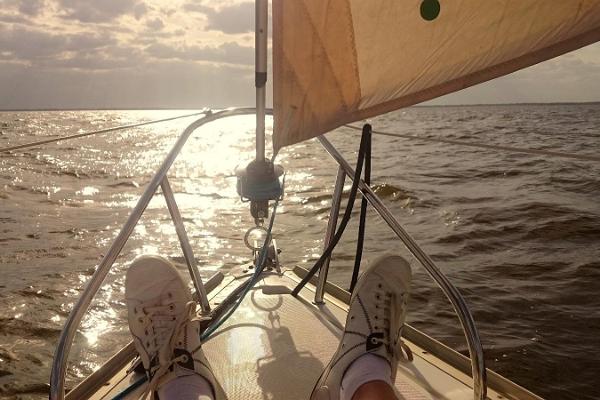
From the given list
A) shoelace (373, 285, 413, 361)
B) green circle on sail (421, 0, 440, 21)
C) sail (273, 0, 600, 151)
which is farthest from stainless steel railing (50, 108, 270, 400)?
green circle on sail (421, 0, 440, 21)

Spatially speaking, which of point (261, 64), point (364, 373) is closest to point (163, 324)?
point (364, 373)

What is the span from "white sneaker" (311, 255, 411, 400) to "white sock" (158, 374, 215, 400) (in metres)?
0.34

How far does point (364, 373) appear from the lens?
1.81 metres

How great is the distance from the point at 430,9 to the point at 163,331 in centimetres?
133

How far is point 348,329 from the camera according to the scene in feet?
6.56

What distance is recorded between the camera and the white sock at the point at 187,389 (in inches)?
68.8

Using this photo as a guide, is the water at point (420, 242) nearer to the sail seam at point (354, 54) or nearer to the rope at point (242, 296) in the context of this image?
the rope at point (242, 296)

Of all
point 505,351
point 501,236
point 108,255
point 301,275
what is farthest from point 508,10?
point 501,236

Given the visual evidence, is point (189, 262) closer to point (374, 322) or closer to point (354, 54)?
point (374, 322)

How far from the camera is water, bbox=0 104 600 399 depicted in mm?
4629

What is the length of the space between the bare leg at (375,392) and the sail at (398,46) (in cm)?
83

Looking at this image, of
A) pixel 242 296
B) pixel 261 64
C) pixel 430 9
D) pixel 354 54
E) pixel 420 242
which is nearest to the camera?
pixel 430 9

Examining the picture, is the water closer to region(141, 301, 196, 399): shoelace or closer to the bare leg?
region(141, 301, 196, 399): shoelace

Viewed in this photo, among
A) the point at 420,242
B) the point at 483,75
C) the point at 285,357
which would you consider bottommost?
the point at 420,242
